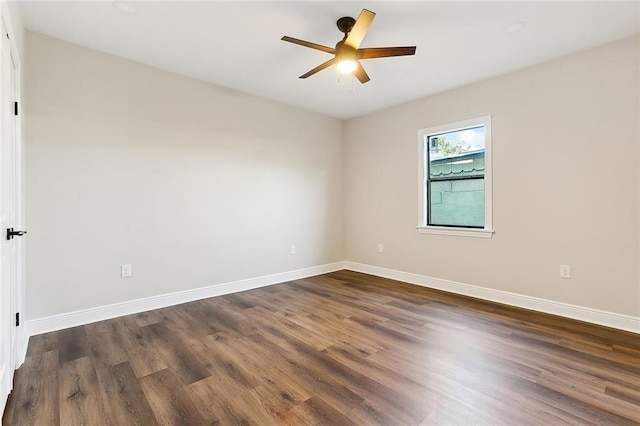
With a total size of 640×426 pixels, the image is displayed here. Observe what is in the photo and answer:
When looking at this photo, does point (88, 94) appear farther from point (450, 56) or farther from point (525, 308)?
point (525, 308)

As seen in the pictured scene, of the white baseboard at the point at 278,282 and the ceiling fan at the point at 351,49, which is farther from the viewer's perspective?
the white baseboard at the point at 278,282

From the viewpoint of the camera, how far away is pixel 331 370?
2.07 meters

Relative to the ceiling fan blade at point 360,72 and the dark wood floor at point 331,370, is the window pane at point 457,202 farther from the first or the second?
the ceiling fan blade at point 360,72

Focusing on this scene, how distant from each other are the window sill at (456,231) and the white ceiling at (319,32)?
183 centimetres

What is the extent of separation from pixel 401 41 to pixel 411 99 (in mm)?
1615

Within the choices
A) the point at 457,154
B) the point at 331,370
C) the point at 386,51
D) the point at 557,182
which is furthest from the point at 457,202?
the point at 331,370

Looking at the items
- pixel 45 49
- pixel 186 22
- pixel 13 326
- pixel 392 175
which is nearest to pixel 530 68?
pixel 392 175

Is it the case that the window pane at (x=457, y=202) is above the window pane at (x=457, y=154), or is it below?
below

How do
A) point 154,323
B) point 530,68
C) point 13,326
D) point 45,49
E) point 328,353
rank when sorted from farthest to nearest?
point 530,68 → point 154,323 → point 45,49 → point 328,353 → point 13,326

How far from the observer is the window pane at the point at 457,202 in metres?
3.80

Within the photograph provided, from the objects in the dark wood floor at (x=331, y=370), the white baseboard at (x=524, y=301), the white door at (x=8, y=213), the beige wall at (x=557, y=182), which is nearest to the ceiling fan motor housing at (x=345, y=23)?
the beige wall at (x=557, y=182)

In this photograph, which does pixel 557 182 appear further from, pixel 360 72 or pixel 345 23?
pixel 345 23

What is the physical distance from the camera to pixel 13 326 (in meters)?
1.99

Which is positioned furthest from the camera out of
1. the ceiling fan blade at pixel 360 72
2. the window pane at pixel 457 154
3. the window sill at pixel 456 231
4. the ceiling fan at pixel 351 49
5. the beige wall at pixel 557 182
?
the window pane at pixel 457 154
